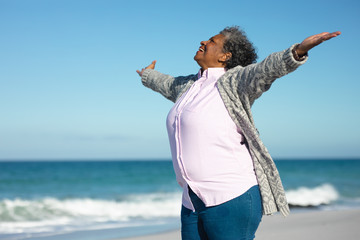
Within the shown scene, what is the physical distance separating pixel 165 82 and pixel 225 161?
2.88ft

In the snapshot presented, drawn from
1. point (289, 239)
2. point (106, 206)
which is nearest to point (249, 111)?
point (289, 239)

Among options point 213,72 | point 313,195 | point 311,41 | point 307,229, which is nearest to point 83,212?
point 307,229

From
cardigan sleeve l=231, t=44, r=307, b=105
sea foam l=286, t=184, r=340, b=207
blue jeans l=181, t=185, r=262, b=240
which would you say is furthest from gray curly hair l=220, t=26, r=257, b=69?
sea foam l=286, t=184, r=340, b=207

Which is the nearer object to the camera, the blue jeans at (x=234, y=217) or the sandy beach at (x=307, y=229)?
the blue jeans at (x=234, y=217)

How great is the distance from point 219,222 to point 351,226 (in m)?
4.82

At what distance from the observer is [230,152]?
193cm

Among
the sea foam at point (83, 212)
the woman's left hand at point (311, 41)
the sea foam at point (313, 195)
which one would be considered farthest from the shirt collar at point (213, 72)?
the sea foam at point (313, 195)

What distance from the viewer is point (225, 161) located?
192 centimetres

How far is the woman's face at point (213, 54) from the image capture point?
219cm

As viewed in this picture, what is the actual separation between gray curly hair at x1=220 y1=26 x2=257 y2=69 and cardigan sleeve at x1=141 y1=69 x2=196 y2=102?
0.30m

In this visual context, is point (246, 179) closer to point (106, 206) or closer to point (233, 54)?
point (233, 54)

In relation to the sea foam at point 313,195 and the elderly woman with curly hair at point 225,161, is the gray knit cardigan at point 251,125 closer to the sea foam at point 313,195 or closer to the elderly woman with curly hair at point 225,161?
the elderly woman with curly hair at point 225,161

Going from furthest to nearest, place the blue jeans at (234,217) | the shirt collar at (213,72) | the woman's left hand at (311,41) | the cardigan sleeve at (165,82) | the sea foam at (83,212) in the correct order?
the sea foam at (83,212)
the cardigan sleeve at (165,82)
the shirt collar at (213,72)
the blue jeans at (234,217)
the woman's left hand at (311,41)

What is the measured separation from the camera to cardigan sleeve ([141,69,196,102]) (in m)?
2.50
